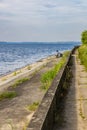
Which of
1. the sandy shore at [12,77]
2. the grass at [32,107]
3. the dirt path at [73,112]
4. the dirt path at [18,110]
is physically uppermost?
the dirt path at [73,112]

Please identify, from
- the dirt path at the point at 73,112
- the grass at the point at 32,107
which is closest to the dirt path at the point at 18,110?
the grass at the point at 32,107

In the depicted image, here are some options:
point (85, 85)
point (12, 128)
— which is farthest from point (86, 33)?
point (12, 128)

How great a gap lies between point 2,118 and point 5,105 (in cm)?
206

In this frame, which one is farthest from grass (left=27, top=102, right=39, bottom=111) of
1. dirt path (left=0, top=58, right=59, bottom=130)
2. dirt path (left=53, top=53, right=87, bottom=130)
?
dirt path (left=53, top=53, right=87, bottom=130)

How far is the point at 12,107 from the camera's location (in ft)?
38.3

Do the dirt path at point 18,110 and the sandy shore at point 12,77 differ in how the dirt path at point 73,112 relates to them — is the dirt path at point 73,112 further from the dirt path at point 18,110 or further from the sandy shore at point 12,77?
the sandy shore at point 12,77

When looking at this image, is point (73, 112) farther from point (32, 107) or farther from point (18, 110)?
Result: point (18, 110)

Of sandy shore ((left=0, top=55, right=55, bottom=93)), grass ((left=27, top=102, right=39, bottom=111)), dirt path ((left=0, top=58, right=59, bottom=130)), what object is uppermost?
grass ((left=27, top=102, right=39, bottom=111))

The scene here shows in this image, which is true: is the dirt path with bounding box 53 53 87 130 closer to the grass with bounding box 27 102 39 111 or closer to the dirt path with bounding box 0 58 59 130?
the grass with bounding box 27 102 39 111

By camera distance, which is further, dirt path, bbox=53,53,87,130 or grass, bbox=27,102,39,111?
grass, bbox=27,102,39,111

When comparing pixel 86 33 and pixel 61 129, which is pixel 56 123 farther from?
pixel 86 33

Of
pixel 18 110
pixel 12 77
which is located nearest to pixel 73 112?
pixel 18 110

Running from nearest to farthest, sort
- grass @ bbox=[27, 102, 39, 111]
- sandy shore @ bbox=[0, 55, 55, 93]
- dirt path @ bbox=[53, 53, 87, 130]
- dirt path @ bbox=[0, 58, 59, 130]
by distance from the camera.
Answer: dirt path @ bbox=[53, 53, 87, 130] < dirt path @ bbox=[0, 58, 59, 130] < grass @ bbox=[27, 102, 39, 111] < sandy shore @ bbox=[0, 55, 55, 93]

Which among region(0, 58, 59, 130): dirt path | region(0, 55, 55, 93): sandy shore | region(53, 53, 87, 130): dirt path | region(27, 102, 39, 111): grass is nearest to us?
region(53, 53, 87, 130): dirt path
